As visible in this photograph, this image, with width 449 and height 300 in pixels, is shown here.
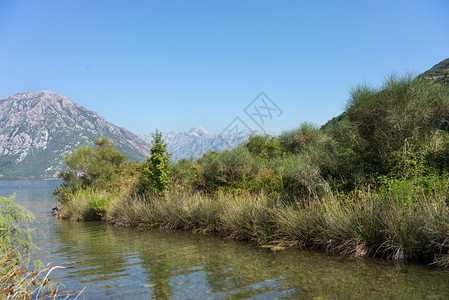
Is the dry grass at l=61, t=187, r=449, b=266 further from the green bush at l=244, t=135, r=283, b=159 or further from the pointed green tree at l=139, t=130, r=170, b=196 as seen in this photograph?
the green bush at l=244, t=135, r=283, b=159

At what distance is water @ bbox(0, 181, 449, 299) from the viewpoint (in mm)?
5039

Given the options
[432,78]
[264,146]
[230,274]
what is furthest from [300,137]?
[230,274]

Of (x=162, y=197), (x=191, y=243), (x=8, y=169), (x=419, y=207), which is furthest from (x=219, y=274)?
(x=8, y=169)

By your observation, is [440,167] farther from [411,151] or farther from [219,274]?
[219,274]

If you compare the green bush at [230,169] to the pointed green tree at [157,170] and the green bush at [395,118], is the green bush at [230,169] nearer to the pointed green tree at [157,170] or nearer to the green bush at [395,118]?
the pointed green tree at [157,170]

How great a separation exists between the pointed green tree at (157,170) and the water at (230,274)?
18.2 ft

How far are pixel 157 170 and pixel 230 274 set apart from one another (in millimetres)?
9618

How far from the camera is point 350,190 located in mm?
9086

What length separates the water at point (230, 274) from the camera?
5.04 m

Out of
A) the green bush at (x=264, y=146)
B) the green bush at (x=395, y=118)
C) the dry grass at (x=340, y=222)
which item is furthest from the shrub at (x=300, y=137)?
the dry grass at (x=340, y=222)

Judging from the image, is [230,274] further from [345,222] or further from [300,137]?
[300,137]

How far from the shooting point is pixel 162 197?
46.9 ft

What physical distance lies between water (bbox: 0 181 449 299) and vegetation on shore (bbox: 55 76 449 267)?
600 mm

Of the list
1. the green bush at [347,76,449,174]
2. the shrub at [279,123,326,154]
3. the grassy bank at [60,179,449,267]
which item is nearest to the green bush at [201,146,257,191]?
the grassy bank at [60,179,449,267]
